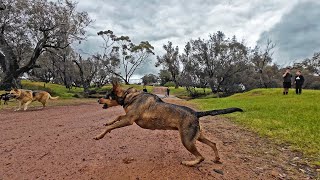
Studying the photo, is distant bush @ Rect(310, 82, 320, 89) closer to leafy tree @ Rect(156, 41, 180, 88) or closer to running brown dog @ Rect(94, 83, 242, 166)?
leafy tree @ Rect(156, 41, 180, 88)

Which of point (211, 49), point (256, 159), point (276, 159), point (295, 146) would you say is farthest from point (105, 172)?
point (211, 49)

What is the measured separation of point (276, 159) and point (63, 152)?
4945 mm

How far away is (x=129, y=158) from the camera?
633 centimetres

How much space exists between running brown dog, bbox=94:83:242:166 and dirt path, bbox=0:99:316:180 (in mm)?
547

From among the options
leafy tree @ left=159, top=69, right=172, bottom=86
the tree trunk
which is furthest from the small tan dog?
leafy tree @ left=159, top=69, right=172, bottom=86

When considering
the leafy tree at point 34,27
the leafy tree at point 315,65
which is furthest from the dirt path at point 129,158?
the leafy tree at point 315,65

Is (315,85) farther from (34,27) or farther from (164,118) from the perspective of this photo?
(164,118)

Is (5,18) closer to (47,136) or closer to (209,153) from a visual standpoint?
(47,136)

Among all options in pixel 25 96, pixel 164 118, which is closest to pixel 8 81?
pixel 25 96

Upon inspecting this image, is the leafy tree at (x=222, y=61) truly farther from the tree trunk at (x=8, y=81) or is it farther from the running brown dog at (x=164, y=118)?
the running brown dog at (x=164, y=118)

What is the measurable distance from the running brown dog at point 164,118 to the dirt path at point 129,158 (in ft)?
1.80

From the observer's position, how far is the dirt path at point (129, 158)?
18.0ft

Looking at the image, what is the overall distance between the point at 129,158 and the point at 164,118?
51.3 inches

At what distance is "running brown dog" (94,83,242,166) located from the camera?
5562 millimetres
